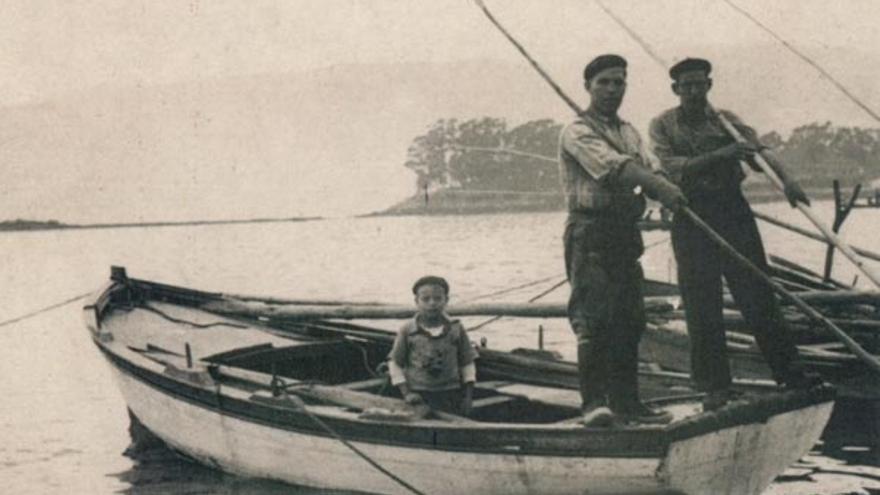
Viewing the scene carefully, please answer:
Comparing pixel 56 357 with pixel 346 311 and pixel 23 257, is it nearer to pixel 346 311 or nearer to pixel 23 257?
pixel 346 311

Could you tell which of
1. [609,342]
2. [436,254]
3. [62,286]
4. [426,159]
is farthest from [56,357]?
[426,159]

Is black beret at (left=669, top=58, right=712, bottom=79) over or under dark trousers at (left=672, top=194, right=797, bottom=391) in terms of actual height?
over

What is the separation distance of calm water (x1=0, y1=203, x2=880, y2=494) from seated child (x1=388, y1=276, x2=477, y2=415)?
1.59 metres

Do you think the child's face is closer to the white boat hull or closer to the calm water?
the white boat hull

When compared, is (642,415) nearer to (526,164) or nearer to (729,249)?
(729,249)

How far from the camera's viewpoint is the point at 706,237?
5.92 meters

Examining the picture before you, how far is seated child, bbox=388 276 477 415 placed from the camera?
6871 mm

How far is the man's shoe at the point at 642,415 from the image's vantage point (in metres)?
5.84

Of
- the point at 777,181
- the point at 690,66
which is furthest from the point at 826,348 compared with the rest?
the point at 690,66

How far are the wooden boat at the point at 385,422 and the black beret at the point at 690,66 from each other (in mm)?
1859

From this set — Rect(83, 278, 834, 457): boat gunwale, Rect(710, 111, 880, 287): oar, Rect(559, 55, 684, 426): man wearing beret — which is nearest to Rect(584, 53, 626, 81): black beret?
Rect(559, 55, 684, 426): man wearing beret

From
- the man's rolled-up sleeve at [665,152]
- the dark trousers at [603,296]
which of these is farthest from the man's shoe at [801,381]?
the man's rolled-up sleeve at [665,152]

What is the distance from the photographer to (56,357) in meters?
19.0

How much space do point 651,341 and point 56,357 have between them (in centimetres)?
1206
